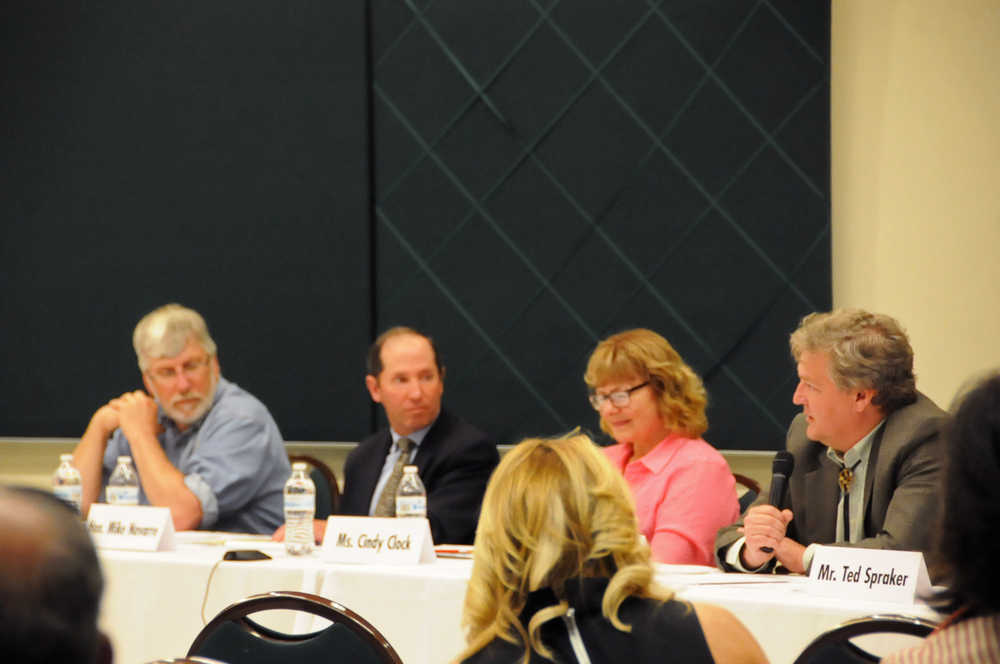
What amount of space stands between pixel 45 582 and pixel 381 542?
7.97 feet

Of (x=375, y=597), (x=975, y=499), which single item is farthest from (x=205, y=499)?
(x=975, y=499)

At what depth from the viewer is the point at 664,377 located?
350 cm

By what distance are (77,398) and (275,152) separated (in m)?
1.34

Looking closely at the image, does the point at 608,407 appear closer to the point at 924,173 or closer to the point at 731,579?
the point at 731,579

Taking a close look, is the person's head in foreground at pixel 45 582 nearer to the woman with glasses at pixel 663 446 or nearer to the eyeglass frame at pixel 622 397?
the woman with glasses at pixel 663 446

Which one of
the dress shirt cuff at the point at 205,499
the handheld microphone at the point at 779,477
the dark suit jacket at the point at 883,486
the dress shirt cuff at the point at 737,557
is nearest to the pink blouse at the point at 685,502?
the dark suit jacket at the point at 883,486

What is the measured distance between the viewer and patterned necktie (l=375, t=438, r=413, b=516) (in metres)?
3.80

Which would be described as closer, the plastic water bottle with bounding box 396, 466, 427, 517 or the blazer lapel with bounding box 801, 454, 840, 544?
the blazer lapel with bounding box 801, 454, 840, 544

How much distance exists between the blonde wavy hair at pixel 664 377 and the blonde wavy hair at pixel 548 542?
177cm

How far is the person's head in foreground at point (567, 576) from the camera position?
1.63 metres

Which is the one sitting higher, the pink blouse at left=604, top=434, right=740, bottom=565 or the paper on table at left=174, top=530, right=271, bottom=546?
the pink blouse at left=604, top=434, right=740, bottom=565

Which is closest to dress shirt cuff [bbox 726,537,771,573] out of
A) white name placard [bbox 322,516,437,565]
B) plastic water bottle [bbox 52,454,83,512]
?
white name placard [bbox 322,516,437,565]

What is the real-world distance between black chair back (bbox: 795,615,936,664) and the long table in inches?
19.6

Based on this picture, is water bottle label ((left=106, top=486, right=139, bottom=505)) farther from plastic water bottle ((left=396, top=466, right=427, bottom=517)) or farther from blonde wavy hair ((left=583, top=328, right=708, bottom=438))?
blonde wavy hair ((left=583, top=328, right=708, bottom=438))
